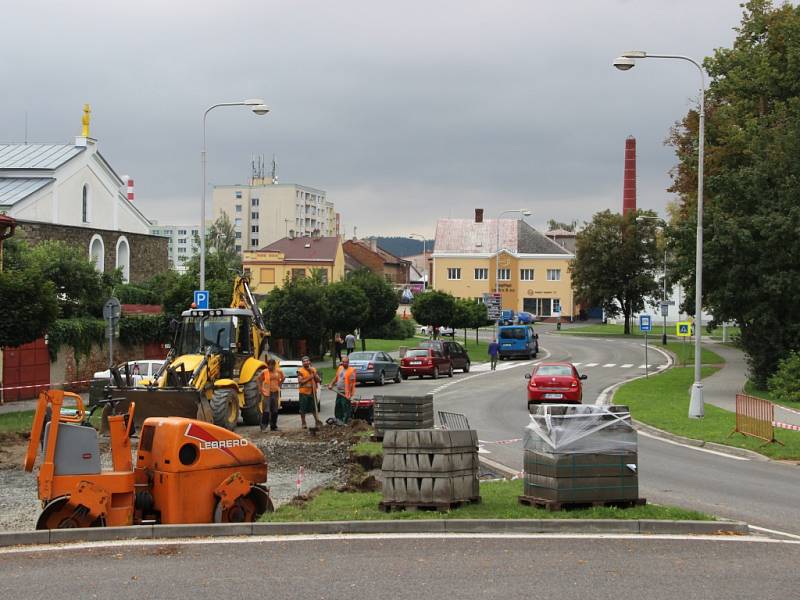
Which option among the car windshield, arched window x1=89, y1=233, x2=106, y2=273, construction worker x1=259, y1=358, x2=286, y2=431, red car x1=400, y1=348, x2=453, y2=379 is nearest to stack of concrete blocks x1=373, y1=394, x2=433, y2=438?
construction worker x1=259, y1=358, x2=286, y2=431

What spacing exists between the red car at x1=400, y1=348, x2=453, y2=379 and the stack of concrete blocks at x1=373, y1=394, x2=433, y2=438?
23.9 m

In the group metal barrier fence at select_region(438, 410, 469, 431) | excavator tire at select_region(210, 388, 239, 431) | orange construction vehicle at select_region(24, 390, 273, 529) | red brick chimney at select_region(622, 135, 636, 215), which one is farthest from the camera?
red brick chimney at select_region(622, 135, 636, 215)

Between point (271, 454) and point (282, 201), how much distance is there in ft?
485

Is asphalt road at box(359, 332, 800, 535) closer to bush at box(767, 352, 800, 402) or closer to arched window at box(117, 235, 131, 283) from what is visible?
bush at box(767, 352, 800, 402)

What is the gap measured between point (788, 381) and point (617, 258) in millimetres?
58259

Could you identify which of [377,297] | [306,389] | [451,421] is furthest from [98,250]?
[451,421]

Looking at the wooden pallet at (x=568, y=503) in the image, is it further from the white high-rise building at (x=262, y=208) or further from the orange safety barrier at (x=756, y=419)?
the white high-rise building at (x=262, y=208)

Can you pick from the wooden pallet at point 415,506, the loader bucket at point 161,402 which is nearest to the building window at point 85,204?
the loader bucket at point 161,402

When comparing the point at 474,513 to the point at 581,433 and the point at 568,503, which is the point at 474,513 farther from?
the point at 581,433

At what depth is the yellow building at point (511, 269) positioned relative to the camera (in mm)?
114500

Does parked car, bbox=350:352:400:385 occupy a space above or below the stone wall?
below

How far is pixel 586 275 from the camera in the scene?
92688mm

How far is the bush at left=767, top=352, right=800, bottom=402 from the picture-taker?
3350cm

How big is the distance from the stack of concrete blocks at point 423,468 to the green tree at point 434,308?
59.8 meters
